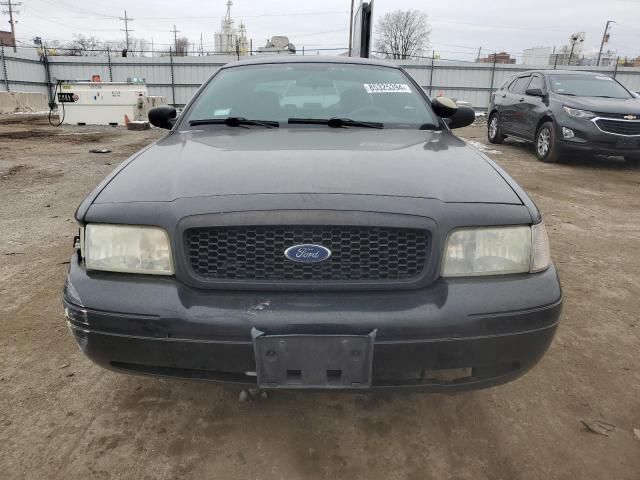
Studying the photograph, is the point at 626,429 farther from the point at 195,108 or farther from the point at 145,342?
the point at 195,108

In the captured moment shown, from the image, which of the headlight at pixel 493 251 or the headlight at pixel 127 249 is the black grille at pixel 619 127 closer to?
Result: the headlight at pixel 493 251

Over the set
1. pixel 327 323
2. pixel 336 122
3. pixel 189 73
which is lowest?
pixel 327 323

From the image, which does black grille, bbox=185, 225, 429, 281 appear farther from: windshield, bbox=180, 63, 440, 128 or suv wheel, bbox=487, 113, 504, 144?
suv wheel, bbox=487, 113, 504, 144

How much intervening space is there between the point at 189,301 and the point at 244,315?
0.20 meters

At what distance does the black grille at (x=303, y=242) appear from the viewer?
1548 millimetres

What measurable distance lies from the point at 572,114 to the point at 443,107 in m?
5.88

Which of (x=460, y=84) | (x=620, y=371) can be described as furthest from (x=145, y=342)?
(x=460, y=84)

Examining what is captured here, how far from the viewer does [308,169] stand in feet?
5.91

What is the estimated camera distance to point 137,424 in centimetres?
191

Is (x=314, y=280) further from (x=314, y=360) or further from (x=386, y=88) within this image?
(x=386, y=88)

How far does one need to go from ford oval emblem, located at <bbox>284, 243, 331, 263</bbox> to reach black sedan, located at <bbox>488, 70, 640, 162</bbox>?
298 inches

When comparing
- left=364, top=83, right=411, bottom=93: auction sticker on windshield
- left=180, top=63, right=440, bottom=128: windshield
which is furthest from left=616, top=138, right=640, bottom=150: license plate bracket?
left=364, top=83, right=411, bottom=93: auction sticker on windshield

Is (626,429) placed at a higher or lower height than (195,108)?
lower

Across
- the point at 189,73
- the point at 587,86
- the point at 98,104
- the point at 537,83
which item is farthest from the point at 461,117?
the point at 189,73
